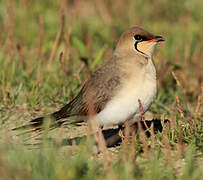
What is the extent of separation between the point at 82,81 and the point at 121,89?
5.31 feet

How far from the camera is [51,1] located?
746cm

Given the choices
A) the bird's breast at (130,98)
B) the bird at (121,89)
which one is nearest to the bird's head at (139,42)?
the bird at (121,89)

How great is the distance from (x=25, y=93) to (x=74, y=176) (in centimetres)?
194

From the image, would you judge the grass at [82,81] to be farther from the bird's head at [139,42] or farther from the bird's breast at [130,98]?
the bird's head at [139,42]

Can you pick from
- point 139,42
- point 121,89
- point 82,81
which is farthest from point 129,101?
point 82,81

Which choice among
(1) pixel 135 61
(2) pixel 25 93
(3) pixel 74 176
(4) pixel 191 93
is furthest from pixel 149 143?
(4) pixel 191 93

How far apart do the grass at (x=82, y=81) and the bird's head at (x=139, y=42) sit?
0.37 meters

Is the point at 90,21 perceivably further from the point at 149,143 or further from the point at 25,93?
the point at 149,143

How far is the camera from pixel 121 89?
3.46m

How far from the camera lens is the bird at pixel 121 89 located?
3.42 metres

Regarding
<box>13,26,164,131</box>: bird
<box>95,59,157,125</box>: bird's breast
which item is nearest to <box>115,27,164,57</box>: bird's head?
<box>13,26,164,131</box>: bird

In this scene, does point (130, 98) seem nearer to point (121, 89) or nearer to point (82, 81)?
point (121, 89)

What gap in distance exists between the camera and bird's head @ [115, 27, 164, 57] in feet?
12.2

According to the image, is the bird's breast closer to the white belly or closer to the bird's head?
the white belly
